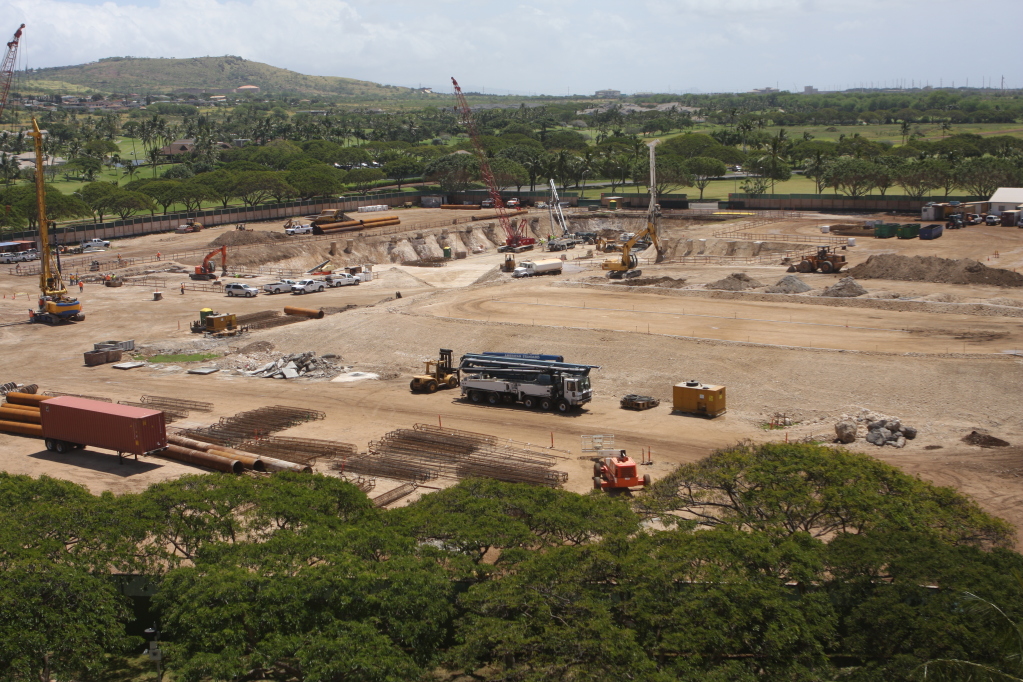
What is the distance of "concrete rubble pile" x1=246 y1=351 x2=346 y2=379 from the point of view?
55.1 m

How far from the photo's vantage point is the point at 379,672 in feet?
60.5

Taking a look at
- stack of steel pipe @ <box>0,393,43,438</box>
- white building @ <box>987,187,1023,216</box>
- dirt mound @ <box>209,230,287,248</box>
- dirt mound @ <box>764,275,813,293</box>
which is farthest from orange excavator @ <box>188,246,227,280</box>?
white building @ <box>987,187,1023,216</box>

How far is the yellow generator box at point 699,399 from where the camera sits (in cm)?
4378

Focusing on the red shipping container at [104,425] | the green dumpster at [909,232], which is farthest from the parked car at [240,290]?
the green dumpster at [909,232]

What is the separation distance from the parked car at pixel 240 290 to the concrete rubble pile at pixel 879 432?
186ft

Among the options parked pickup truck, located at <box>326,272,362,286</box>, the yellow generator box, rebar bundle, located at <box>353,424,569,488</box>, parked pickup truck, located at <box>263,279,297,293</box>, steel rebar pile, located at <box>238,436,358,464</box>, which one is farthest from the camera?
parked pickup truck, located at <box>326,272,362,286</box>

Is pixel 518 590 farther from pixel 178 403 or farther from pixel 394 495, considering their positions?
pixel 178 403

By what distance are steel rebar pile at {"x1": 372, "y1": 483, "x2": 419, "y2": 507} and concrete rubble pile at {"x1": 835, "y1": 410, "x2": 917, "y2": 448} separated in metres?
19.0

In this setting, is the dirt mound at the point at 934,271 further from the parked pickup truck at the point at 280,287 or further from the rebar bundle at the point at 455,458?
the parked pickup truck at the point at 280,287

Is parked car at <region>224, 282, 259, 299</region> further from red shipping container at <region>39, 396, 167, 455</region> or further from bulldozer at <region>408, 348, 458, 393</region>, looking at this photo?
red shipping container at <region>39, 396, 167, 455</region>

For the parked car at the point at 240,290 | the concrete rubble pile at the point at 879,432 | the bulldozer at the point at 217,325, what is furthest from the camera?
the parked car at the point at 240,290

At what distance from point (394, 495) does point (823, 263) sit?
56564 millimetres

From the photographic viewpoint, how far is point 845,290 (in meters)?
66.6

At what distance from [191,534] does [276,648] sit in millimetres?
7078
